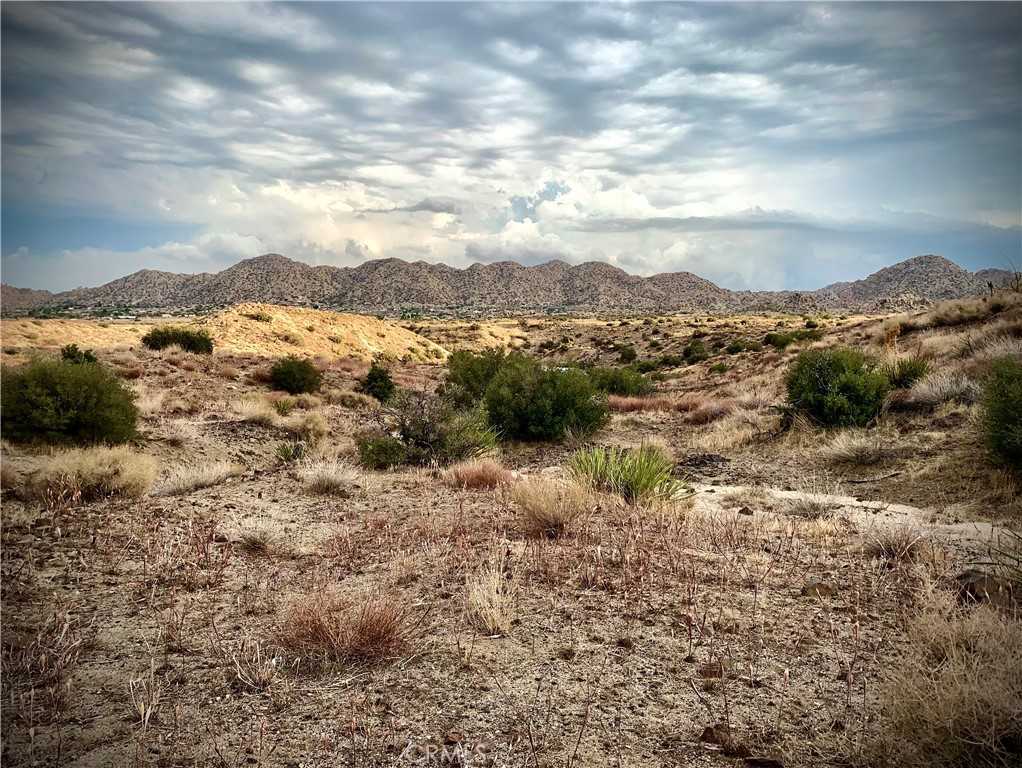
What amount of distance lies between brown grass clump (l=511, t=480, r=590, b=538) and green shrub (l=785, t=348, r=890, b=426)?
8770 mm

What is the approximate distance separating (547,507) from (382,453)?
21.8 ft

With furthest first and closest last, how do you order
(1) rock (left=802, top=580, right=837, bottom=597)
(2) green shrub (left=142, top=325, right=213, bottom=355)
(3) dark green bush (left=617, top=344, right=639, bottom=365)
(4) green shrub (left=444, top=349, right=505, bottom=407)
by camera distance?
(3) dark green bush (left=617, top=344, right=639, bottom=365), (2) green shrub (left=142, top=325, right=213, bottom=355), (4) green shrub (left=444, top=349, right=505, bottom=407), (1) rock (left=802, top=580, right=837, bottom=597)

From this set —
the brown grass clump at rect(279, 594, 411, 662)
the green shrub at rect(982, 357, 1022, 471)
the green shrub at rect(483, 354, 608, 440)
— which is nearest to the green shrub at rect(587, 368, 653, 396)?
the green shrub at rect(483, 354, 608, 440)

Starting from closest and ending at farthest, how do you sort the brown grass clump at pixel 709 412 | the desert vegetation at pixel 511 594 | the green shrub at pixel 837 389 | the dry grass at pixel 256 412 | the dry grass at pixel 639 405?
the desert vegetation at pixel 511 594, the green shrub at pixel 837 389, the brown grass clump at pixel 709 412, the dry grass at pixel 256 412, the dry grass at pixel 639 405

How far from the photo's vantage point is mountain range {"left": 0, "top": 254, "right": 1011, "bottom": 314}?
140250 millimetres

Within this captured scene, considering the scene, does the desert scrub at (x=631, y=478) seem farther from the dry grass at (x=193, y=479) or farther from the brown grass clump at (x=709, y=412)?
the brown grass clump at (x=709, y=412)

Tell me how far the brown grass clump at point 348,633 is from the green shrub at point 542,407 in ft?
38.5

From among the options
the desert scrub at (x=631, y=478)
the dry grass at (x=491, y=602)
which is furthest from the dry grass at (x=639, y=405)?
the dry grass at (x=491, y=602)

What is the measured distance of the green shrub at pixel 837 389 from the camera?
1392 cm

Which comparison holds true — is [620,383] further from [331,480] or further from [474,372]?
[331,480]

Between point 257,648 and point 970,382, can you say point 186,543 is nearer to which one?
point 257,648

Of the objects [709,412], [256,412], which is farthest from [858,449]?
[256,412]

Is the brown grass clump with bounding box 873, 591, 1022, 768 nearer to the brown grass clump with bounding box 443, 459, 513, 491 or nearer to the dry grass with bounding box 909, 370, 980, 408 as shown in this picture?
the brown grass clump with bounding box 443, 459, 513, 491

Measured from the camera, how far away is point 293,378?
25.7 meters
